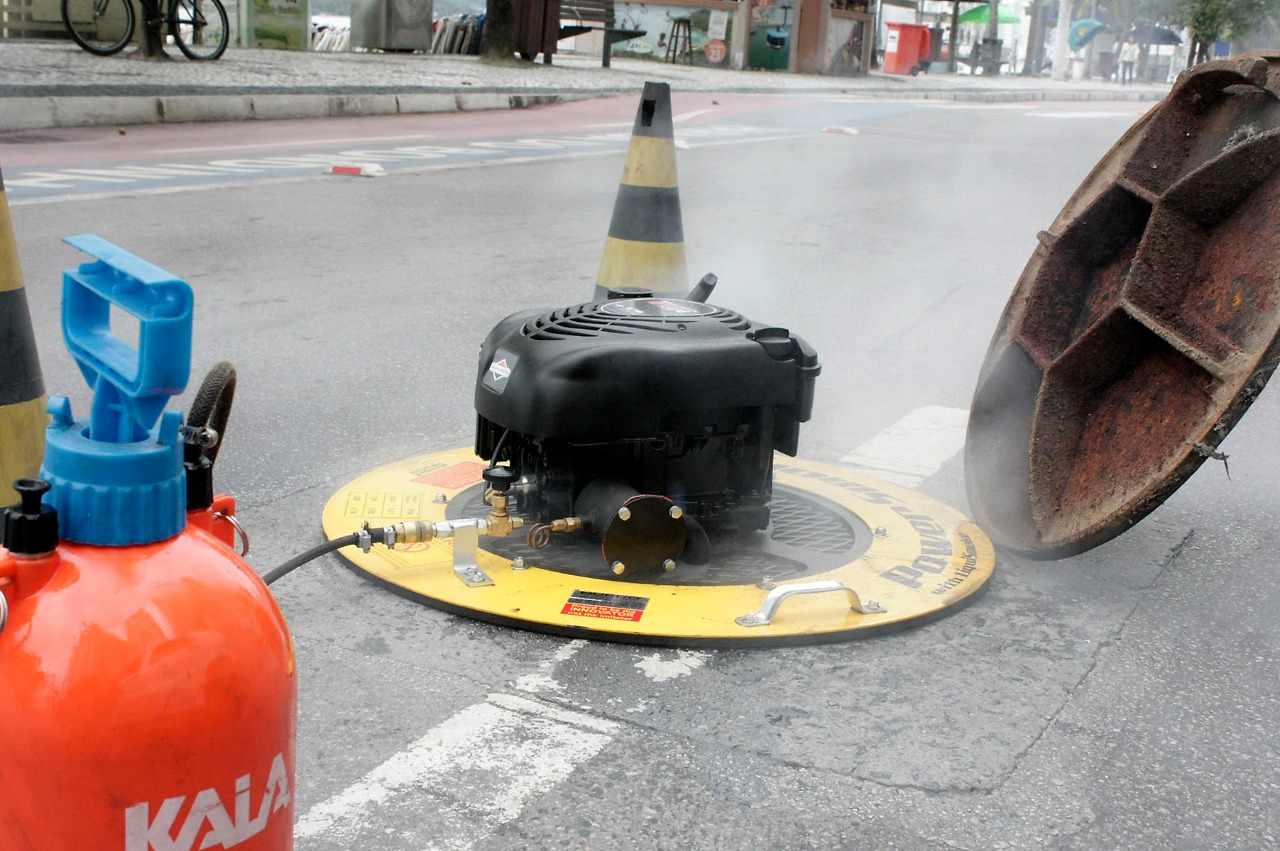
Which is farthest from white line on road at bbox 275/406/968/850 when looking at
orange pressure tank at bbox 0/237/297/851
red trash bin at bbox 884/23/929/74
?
red trash bin at bbox 884/23/929/74

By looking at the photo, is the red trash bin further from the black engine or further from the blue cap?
the blue cap

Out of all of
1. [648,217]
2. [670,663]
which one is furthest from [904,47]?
[670,663]

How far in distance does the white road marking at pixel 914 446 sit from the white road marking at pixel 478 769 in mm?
1975

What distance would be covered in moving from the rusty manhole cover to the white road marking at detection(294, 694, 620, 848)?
1.30 meters

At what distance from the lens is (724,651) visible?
9.01ft

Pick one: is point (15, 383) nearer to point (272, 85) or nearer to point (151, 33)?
point (272, 85)

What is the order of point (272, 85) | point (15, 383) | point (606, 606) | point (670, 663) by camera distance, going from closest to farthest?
1. point (15, 383)
2. point (670, 663)
3. point (606, 606)
4. point (272, 85)

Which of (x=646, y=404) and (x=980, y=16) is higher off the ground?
(x=980, y=16)

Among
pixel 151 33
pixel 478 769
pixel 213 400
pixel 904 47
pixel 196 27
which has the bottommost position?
pixel 478 769

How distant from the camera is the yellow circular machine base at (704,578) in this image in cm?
279

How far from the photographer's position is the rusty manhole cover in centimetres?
294

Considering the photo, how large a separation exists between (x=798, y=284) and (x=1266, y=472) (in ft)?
11.2

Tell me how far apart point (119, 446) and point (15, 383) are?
1478 mm

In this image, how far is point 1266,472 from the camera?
14.7 feet
